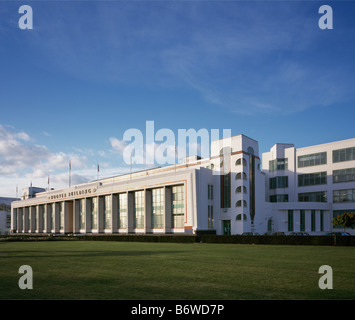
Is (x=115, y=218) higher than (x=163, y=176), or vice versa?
(x=163, y=176)

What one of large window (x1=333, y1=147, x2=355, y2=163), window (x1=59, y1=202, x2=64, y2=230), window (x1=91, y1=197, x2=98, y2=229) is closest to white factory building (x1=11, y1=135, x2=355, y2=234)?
large window (x1=333, y1=147, x2=355, y2=163)

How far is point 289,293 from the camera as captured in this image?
11.2 metres

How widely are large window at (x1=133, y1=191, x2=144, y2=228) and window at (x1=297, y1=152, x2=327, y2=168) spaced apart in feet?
113

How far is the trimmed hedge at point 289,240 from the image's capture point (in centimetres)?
3716

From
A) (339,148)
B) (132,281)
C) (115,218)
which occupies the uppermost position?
(339,148)

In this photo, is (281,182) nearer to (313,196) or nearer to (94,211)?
(313,196)

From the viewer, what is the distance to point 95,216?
87.6 meters

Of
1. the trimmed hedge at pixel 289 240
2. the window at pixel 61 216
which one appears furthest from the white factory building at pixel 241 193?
the window at pixel 61 216

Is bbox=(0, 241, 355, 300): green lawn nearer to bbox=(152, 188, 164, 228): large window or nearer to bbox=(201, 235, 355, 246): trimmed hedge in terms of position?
bbox=(201, 235, 355, 246): trimmed hedge

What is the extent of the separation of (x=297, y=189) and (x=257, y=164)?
541 inches

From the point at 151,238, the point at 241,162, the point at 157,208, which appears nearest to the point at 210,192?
the point at 241,162

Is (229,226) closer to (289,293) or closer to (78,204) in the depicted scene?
(78,204)
